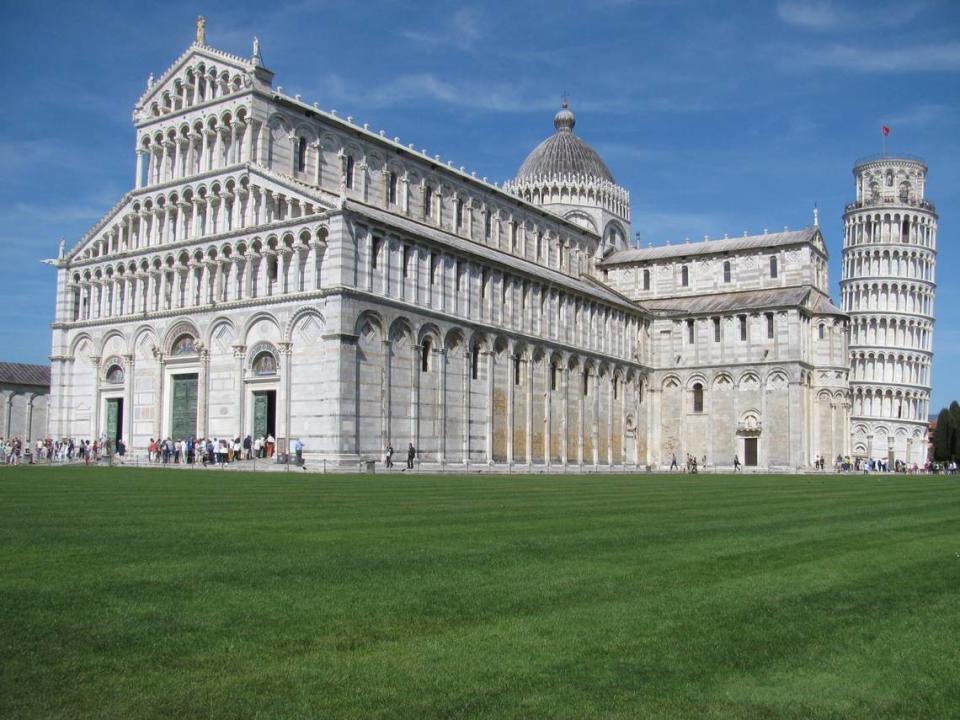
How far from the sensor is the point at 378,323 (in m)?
47.2

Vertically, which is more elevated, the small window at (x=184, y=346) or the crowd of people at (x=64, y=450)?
the small window at (x=184, y=346)

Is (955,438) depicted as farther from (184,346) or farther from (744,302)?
(184,346)

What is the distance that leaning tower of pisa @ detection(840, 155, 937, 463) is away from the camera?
104312mm

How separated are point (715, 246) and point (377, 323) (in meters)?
39.5

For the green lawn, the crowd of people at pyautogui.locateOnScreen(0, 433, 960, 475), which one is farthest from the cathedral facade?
the green lawn

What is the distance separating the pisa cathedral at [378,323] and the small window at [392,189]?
0.24 m

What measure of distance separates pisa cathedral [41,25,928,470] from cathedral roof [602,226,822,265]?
0.38 m

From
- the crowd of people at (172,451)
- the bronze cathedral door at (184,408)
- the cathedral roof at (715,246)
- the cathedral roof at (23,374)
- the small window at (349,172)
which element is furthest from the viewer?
the cathedral roof at (715,246)

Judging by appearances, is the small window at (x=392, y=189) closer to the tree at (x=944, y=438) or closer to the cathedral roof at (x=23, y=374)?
the cathedral roof at (x=23, y=374)

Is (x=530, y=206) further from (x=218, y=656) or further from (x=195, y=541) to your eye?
(x=218, y=656)

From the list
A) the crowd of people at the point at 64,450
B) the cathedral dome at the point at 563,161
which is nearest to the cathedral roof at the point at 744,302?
the cathedral dome at the point at 563,161

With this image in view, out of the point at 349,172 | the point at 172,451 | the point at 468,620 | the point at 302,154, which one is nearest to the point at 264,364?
the point at 172,451

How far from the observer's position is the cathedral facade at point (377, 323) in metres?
46.8

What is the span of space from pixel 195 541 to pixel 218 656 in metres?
5.52
